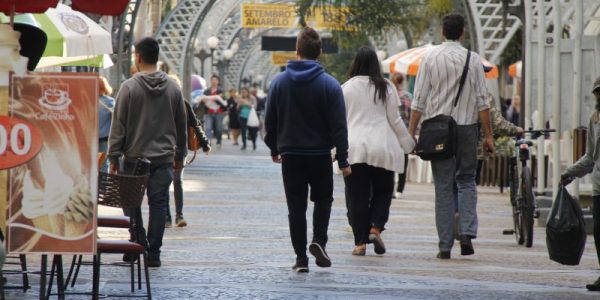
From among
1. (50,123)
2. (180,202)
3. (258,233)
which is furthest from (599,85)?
(180,202)

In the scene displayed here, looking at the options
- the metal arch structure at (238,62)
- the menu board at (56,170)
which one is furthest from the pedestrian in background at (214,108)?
the metal arch structure at (238,62)

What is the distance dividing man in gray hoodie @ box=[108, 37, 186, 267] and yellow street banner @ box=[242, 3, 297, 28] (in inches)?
2485

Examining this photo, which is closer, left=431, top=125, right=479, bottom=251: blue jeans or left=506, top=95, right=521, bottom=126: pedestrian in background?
left=431, top=125, right=479, bottom=251: blue jeans

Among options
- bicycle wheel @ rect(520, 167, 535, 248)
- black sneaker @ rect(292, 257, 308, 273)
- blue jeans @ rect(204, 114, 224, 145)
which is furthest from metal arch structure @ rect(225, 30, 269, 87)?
black sneaker @ rect(292, 257, 308, 273)

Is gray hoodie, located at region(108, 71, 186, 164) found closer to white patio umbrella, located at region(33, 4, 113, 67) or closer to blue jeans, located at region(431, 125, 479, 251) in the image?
blue jeans, located at region(431, 125, 479, 251)

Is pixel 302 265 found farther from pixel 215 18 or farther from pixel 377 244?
pixel 215 18

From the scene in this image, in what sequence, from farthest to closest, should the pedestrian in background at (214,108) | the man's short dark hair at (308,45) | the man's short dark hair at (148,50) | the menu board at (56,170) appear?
1. the pedestrian in background at (214,108)
2. the man's short dark hair at (148,50)
3. the man's short dark hair at (308,45)
4. the menu board at (56,170)

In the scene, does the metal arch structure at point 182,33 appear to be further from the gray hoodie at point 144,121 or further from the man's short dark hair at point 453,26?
the gray hoodie at point 144,121

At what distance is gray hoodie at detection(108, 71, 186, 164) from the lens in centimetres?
1196

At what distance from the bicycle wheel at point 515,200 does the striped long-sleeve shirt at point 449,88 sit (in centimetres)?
207

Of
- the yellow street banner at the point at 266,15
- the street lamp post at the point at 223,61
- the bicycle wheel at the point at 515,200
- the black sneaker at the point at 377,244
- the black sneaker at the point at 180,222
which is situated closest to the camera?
the black sneaker at the point at 377,244

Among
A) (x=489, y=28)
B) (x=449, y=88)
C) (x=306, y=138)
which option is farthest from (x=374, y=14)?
(x=306, y=138)

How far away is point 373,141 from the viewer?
13.2m

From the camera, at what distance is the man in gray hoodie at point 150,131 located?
11.9 metres
